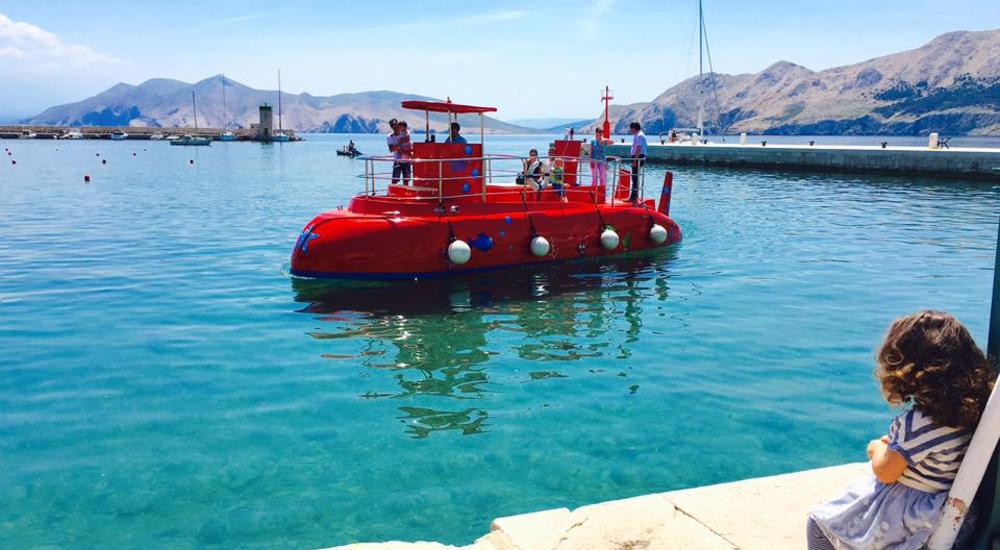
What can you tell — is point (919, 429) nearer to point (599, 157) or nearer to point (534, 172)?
point (534, 172)

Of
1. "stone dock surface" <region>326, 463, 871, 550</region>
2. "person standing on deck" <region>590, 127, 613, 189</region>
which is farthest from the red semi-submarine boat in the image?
"stone dock surface" <region>326, 463, 871, 550</region>

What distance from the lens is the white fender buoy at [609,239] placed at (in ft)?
54.5

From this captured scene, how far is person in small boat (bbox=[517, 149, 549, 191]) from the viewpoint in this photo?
54.6 ft

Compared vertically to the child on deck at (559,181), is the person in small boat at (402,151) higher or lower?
higher

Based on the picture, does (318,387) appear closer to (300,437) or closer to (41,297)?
(300,437)

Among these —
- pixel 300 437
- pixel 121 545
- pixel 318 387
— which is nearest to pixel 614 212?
pixel 318 387

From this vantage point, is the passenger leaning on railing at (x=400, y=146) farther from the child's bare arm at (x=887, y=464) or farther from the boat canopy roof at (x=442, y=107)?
the child's bare arm at (x=887, y=464)

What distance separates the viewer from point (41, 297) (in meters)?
13.5

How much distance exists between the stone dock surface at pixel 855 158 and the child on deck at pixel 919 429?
38.4 m

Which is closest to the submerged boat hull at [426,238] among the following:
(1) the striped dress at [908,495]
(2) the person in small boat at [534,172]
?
(2) the person in small boat at [534,172]

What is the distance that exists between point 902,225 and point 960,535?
71.6 ft

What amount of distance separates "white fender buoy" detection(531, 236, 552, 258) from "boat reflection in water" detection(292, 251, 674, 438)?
20.4 inches

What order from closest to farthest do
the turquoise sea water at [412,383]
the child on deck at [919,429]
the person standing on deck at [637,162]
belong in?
1. the child on deck at [919,429]
2. the turquoise sea water at [412,383]
3. the person standing on deck at [637,162]

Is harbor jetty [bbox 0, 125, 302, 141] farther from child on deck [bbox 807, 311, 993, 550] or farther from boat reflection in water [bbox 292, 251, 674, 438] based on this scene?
child on deck [bbox 807, 311, 993, 550]
